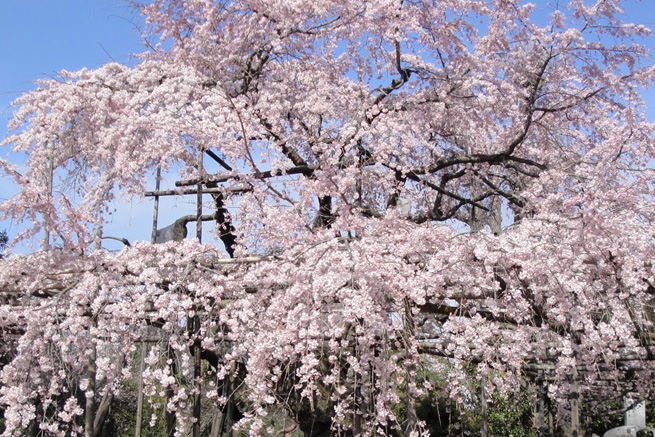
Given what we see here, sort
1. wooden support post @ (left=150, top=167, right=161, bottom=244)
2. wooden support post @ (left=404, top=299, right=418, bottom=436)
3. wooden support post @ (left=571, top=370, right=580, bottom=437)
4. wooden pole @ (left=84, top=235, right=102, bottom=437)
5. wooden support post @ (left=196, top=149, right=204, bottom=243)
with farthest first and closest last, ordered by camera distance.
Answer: wooden support post @ (left=571, top=370, right=580, bottom=437), wooden support post @ (left=150, top=167, right=161, bottom=244), wooden support post @ (left=196, top=149, right=204, bottom=243), wooden pole @ (left=84, top=235, right=102, bottom=437), wooden support post @ (left=404, top=299, right=418, bottom=436)

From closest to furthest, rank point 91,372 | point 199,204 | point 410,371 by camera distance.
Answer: point 410,371, point 91,372, point 199,204

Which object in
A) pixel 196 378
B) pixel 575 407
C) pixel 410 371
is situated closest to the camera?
pixel 410 371

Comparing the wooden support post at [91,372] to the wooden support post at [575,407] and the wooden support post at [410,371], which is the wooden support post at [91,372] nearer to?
the wooden support post at [410,371]

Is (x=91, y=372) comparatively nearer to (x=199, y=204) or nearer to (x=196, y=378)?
(x=196, y=378)

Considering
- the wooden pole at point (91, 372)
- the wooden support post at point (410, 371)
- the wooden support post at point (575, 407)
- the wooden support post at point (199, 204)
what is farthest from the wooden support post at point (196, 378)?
the wooden support post at point (575, 407)

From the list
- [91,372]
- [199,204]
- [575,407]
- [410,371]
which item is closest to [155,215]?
[199,204]

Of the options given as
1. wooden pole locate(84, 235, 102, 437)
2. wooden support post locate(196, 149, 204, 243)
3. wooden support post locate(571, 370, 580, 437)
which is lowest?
wooden support post locate(571, 370, 580, 437)

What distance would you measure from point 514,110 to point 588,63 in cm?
98

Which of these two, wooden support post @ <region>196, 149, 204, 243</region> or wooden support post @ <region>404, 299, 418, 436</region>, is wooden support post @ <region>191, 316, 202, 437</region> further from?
wooden support post @ <region>404, 299, 418, 436</region>

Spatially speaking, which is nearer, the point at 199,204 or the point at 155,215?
the point at 199,204

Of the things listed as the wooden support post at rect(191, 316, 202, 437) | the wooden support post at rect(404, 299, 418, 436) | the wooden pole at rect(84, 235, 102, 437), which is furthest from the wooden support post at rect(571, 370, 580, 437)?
the wooden pole at rect(84, 235, 102, 437)

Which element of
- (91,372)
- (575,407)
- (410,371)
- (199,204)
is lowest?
(575,407)

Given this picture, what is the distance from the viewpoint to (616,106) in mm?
7336

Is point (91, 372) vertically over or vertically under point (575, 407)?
over
